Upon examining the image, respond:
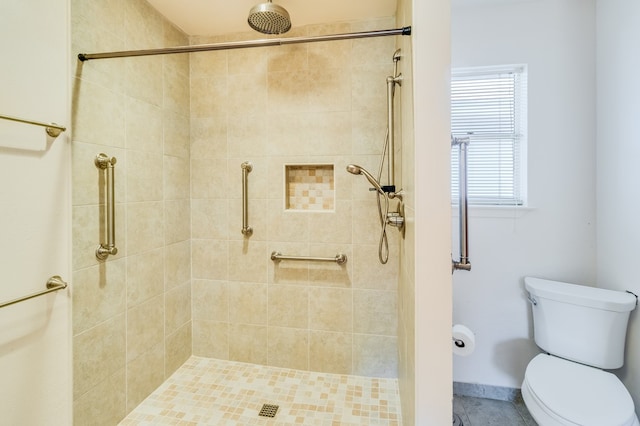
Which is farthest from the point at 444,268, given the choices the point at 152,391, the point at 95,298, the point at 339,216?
the point at 152,391

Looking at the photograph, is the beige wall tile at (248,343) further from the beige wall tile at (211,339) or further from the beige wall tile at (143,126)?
the beige wall tile at (143,126)

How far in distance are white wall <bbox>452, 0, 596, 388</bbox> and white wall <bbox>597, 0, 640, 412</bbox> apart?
56mm

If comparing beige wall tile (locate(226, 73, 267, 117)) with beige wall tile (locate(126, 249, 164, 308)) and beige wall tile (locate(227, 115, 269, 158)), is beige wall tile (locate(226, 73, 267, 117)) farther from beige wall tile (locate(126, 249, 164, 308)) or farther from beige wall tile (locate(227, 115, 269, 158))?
beige wall tile (locate(126, 249, 164, 308))

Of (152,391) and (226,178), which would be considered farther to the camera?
(226,178)

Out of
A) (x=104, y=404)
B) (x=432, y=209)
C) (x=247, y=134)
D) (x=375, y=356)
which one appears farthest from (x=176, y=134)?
(x=375, y=356)

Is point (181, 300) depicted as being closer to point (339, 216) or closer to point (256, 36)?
point (339, 216)

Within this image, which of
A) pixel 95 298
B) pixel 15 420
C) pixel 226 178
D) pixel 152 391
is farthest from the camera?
pixel 226 178

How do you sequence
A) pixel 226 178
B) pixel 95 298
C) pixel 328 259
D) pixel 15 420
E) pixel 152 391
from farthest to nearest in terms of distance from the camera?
pixel 226 178
pixel 328 259
pixel 152 391
pixel 95 298
pixel 15 420

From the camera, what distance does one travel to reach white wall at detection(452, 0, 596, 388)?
179 cm

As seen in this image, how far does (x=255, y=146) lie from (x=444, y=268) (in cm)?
142

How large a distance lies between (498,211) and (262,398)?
192 centimetres

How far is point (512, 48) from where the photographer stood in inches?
72.9

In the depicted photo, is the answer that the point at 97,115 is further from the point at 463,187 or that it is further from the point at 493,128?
the point at 493,128

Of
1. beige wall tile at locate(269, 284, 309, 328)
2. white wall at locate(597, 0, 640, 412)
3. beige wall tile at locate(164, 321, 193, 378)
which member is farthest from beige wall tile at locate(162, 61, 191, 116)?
white wall at locate(597, 0, 640, 412)
